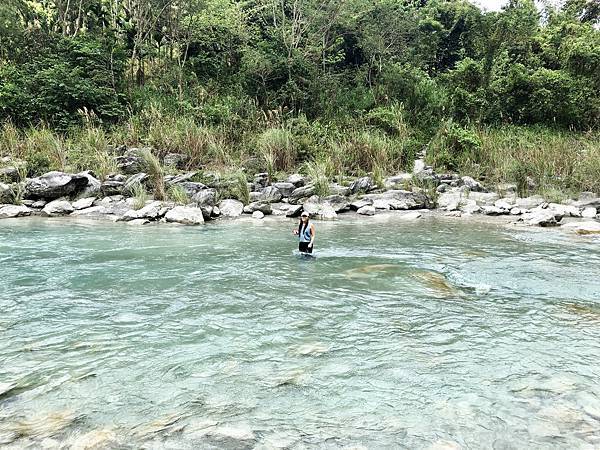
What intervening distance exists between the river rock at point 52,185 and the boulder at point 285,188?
540 cm

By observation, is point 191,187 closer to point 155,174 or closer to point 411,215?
point 155,174

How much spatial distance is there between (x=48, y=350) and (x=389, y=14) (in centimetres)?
2161

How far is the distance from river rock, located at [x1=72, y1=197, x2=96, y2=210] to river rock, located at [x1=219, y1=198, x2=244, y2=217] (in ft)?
11.2

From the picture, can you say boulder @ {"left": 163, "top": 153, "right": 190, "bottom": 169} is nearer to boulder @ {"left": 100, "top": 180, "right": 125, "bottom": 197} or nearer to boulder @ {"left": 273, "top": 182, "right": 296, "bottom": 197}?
boulder @ {"left": 100, "top": 180, "right": 125, "bottom": 197}

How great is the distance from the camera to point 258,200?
12984 mm

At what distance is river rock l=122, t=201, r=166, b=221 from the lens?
11.3m

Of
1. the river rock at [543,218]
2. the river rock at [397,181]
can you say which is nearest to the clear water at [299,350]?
the river rock at [543,218]

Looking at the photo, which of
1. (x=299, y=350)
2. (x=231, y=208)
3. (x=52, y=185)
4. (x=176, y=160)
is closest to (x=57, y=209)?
(x=52, y=185)

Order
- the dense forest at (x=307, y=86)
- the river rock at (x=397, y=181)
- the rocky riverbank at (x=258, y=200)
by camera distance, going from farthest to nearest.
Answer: the dense forest at (x=307, y=86) < the river rock at (x=397, y=181) < the rocky riverbank at (x=258, y=200)

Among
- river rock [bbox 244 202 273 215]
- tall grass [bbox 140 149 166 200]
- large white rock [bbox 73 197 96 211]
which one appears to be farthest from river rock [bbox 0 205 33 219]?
river rock [bbox 244 202 273 215]

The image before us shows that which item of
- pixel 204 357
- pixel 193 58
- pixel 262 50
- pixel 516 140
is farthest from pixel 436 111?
pixel 204 357

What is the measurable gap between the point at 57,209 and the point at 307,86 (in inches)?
435

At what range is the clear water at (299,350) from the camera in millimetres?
2793

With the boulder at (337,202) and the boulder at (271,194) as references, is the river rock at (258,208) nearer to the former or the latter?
the boulder at (271,194)
